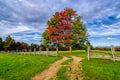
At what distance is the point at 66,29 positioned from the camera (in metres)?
57.0

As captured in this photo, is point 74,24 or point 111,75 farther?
point 74,24

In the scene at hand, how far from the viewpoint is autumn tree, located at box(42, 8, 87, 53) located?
56.2 meters

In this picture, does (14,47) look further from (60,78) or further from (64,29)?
(60,78)

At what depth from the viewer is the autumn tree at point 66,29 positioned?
56250 millimetres

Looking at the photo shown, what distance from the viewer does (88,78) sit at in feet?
46.3

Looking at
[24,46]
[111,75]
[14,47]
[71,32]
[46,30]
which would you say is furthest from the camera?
[24,46]

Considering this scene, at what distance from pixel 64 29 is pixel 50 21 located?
221 inches

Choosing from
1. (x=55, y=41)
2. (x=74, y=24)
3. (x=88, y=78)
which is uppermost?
(x=74, y=24)

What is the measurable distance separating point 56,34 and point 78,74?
42.8m

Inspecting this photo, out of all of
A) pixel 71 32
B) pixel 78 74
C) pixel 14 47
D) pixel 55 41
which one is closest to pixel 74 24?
pixel 71 32

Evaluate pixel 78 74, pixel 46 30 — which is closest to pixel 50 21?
pixel 46 30

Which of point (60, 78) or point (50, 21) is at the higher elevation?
point (50, 21)

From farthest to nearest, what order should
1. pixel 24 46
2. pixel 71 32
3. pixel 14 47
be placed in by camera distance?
pixel 24 46
pixel 14 47
pixel 71 32

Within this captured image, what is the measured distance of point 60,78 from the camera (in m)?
14.3
